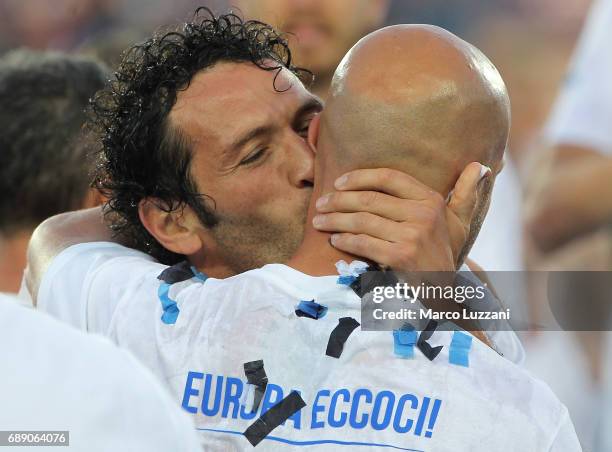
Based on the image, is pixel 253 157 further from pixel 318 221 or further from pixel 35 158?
pixel 35 158

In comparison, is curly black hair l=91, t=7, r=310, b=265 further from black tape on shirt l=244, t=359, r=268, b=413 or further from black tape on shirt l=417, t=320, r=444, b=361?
black tape on shirt l=417, t=320, r=444, b=361

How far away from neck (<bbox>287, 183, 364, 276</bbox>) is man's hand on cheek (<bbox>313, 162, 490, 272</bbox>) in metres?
0.03

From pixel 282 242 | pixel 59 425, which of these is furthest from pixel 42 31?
pixel 59 425

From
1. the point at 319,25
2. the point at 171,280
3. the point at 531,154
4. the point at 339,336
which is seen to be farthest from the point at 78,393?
the point at 531,154

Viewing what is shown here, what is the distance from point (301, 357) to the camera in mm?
2207

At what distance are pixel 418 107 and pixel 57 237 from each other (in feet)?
4.61

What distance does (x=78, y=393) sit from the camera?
114 centimetres

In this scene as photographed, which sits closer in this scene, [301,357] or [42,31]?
[301,357]

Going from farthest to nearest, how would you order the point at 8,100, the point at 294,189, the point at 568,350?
the point at 568,350 < the point at 8,100 < the point at 294,189

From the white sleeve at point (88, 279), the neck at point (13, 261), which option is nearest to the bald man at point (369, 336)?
the white sleeve at point (88, 279)

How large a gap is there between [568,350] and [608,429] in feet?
2.46

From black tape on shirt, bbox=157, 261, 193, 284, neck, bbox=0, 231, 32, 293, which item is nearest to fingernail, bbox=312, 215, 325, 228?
black tape on shirt, bbox=157, 261, 193, 284

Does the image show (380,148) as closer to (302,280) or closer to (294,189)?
(302,280)

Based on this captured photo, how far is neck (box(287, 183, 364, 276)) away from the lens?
2250 mm
